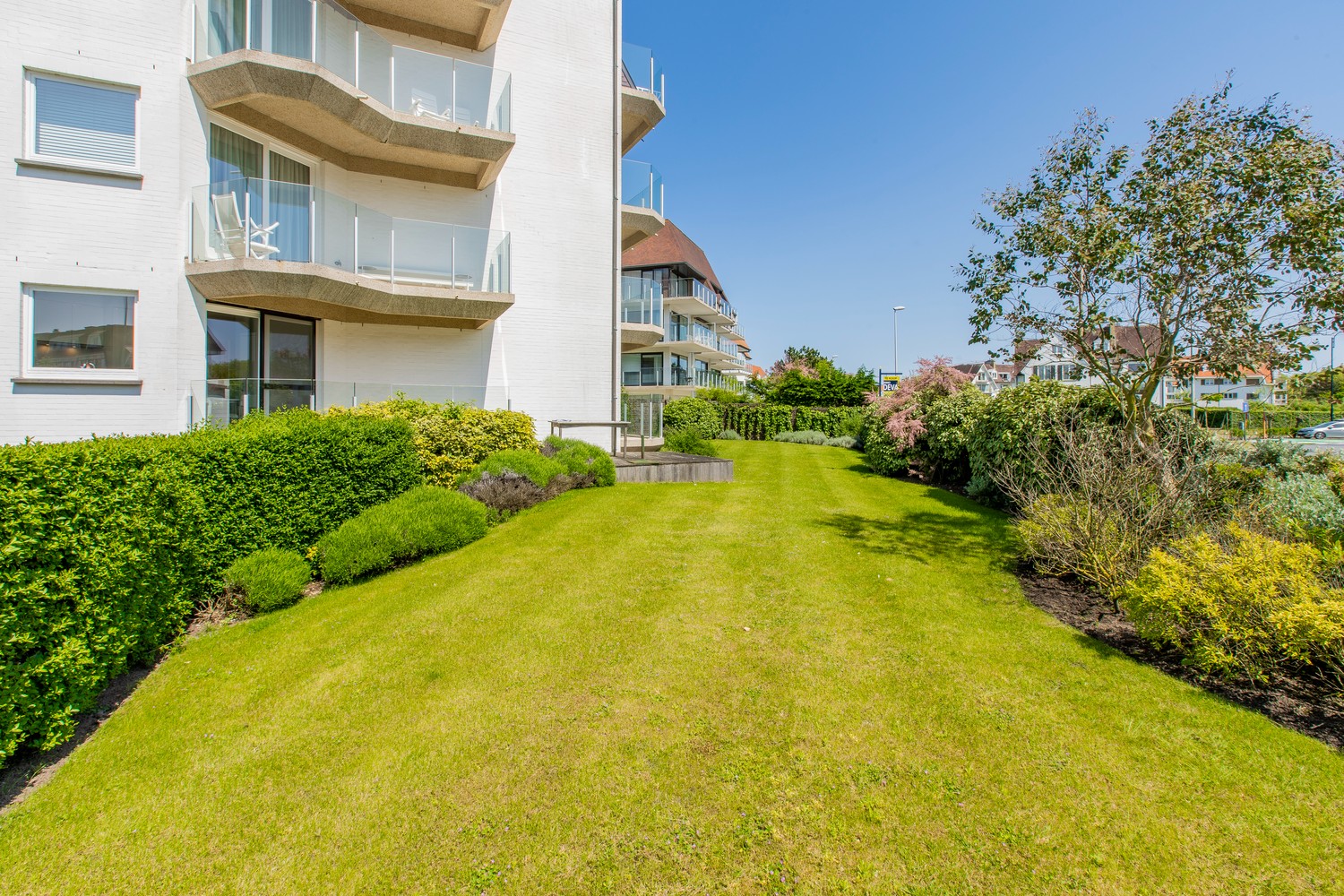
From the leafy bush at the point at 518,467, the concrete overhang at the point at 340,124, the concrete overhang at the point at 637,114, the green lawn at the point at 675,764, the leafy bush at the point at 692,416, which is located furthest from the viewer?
the leafy bush at the point at 692,416

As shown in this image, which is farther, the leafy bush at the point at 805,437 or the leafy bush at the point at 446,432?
the leafy bush at the point at 805,437

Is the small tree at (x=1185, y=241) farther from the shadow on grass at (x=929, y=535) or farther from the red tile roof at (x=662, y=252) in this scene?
the red tile roof at (x=662, y=252)

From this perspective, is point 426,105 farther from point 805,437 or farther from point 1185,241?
point 805,437

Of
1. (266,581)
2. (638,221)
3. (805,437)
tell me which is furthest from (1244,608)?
(805,437)

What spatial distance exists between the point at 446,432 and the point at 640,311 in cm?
829

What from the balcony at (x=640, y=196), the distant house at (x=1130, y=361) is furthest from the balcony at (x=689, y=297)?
the distant house at (x=1130, y=361)

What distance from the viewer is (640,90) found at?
54.6 ft

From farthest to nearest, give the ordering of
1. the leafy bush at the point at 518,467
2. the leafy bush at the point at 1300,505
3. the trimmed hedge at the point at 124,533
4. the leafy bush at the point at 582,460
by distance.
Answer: the leafy bush at the point at 582,460
the leafy bush at the point at 518,467
the leafy bush at the point at 1300,505
the trimmed hedge at the point at 124,533

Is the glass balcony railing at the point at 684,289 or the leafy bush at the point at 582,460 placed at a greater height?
the glass balcony railing at the point at 684,289

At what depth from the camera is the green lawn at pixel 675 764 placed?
10.0 ft

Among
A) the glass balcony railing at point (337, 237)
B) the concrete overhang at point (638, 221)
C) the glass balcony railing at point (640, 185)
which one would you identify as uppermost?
the glass balcony railing at point (640, 185)

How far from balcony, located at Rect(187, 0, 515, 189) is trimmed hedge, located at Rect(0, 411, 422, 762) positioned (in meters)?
6.44

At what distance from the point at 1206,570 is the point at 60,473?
8734 millimetres

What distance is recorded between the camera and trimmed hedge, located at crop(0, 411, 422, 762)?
3.88m
